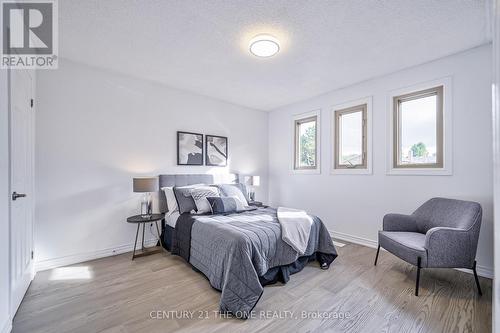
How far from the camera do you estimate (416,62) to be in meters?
2.96

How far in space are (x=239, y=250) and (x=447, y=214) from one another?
2321 mm

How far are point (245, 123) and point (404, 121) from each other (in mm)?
2789

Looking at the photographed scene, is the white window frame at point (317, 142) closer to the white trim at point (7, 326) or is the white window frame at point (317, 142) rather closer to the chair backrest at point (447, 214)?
the chair backrest at point (447, 214)

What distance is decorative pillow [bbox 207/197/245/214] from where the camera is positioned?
3.08m

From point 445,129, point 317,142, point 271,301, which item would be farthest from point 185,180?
point 445,129

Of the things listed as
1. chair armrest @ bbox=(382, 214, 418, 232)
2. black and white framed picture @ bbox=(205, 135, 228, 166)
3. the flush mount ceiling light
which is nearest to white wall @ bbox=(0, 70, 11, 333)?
the flush mount ceiling light

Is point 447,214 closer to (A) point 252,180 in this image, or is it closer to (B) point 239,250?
(B) point 239,250

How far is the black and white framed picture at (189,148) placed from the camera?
151 inches

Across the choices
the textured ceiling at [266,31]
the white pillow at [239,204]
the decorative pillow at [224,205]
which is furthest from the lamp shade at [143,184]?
the textured ceiling at [266,31]

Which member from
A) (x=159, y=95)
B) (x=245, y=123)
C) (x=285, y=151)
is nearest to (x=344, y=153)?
(x=285, y=151)

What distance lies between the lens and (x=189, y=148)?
394cm

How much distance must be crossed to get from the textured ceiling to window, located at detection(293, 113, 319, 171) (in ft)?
3.72

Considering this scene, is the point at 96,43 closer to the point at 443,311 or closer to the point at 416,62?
the point at 416,62

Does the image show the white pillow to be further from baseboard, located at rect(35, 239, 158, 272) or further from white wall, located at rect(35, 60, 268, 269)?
baseboard, located at rect(35, 239, 158, 272)
